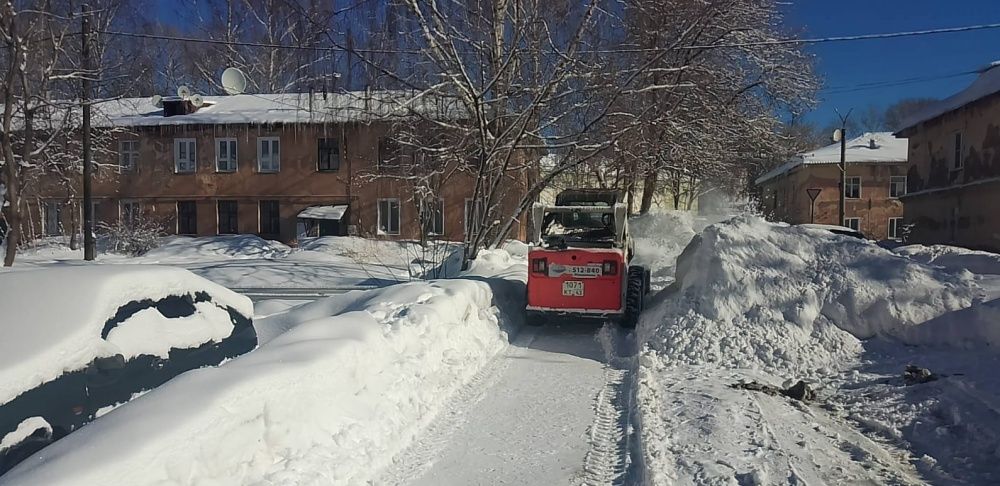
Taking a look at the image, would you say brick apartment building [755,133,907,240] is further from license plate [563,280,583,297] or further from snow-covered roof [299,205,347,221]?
license plate [563,280,583,297]

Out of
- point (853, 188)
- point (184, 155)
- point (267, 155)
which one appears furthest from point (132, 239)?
point (853, 188)

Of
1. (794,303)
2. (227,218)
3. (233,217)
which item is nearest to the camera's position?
(794,303)

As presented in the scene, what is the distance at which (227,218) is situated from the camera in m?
34.3

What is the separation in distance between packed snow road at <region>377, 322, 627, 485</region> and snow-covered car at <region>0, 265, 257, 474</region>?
5.84ft

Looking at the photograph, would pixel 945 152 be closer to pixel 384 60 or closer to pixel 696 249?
pixel 696 249

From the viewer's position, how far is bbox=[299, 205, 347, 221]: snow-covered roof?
31.9 meters

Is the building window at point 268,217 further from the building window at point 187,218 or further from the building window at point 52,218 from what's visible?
the building window at point 52,218

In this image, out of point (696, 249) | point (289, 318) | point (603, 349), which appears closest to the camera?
point (289, 318)

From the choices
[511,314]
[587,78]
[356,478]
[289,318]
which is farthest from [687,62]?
[356,478]

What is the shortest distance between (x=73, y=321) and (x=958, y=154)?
29963 millimetres

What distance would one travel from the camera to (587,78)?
49.5ft

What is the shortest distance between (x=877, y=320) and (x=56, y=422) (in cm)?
865

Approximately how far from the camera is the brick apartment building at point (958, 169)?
2297 cm

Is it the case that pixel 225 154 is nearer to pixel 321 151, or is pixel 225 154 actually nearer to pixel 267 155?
pixel 267 155
